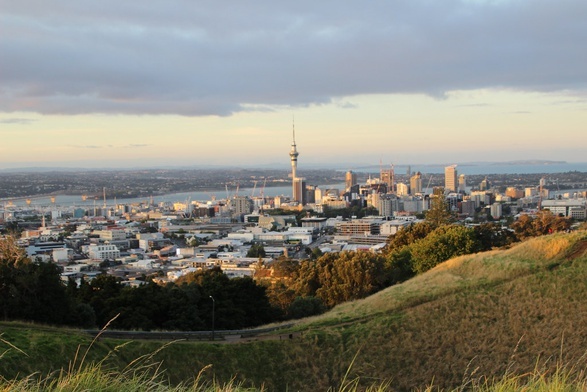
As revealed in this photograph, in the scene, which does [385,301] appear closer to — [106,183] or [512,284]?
[512,284]

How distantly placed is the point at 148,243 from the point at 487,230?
28.9 metres

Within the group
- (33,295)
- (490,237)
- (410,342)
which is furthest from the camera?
(490,237)

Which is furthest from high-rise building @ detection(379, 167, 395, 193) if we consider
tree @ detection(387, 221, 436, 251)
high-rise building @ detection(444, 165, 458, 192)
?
tree @ detection(387, 221, 436, 251)

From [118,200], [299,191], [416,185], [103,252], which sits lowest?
[118,200]

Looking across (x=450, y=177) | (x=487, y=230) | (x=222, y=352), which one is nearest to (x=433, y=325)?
(x=222, y=352)

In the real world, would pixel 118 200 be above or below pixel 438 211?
below

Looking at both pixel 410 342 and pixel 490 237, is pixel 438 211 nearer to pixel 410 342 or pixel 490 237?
pixel 490 237

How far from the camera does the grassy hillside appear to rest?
747cm

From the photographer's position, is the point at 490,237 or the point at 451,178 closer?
the point at 490,237

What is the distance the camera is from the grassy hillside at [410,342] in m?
7.47

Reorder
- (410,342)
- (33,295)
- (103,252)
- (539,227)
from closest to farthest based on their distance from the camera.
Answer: (410,342)
(33,295)
(539,227)
(103,252)

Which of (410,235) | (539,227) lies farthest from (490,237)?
(539,227)

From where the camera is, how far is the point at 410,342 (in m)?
8.49

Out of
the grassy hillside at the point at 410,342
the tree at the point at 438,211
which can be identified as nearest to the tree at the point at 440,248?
the grassy hillside at the point at 410,342
